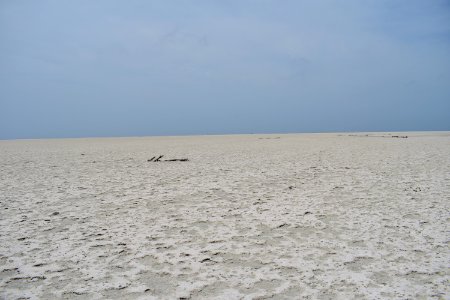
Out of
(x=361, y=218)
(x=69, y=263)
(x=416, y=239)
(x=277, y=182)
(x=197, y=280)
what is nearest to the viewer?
(x=197, y=280)

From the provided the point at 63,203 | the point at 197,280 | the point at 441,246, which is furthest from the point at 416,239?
the point at 63,203

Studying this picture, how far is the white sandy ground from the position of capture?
2170mm

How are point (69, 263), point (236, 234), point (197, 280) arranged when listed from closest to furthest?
1. point (197, 280)
2. point (69, 263)
3. point (236, 234)

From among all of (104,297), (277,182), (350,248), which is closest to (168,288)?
(104,297)

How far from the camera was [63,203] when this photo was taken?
4.35 m

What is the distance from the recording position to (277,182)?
18.5 feet

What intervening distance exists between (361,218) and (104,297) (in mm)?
2731

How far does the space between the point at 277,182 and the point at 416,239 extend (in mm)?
2859

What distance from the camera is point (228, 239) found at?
300 cm

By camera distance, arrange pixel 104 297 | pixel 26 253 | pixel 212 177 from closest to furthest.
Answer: pixel 104 297 < pixel 26 253 < pixel 212 177

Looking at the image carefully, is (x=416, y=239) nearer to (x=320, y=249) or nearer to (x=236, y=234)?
(x=320, y=249)

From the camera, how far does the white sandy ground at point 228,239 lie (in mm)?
2170

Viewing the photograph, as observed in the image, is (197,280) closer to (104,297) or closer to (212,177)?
(104,297)

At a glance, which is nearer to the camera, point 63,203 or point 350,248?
point 350,248
